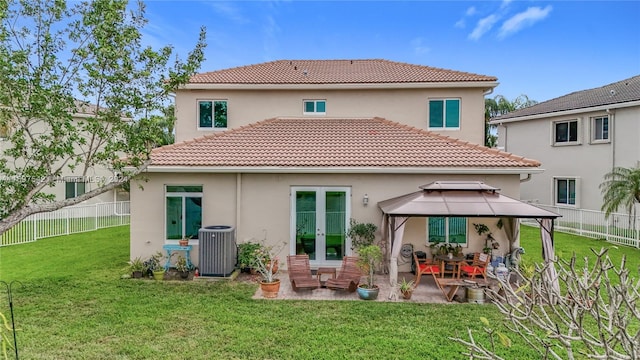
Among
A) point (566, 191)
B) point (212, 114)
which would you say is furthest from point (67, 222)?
point (566, 191)

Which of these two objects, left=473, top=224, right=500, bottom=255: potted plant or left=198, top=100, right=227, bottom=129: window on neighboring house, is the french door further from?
left=198, top=100, right=227, bottom=129: window on neighboring house

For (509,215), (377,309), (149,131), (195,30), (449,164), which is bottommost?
(377,309)

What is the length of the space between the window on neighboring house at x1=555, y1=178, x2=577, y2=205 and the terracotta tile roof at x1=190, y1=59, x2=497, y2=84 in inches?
479

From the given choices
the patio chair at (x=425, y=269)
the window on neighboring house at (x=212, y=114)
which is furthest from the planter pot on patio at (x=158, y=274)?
the patio chair at (x=425, y=269)

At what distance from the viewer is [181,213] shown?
13148 mm

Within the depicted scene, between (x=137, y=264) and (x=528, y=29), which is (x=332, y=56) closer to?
(x=528, y=29)

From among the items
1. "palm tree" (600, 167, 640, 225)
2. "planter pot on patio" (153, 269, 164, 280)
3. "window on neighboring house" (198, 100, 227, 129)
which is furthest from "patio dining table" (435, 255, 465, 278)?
"window on neighboring house" (198, 100, 227, 129)

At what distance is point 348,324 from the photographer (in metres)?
8.30

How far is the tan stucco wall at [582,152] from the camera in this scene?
20.5m

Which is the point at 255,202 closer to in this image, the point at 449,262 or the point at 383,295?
the point at 383,295

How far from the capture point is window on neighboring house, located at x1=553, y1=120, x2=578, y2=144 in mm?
23348

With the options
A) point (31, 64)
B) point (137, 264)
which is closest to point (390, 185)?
point (137, 264)

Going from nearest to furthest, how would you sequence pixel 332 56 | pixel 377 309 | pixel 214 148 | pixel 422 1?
pixel 377 309 < pixel 214 148 < pixel 422 1 < pixel 332 56

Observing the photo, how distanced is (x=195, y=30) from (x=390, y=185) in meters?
8.34
